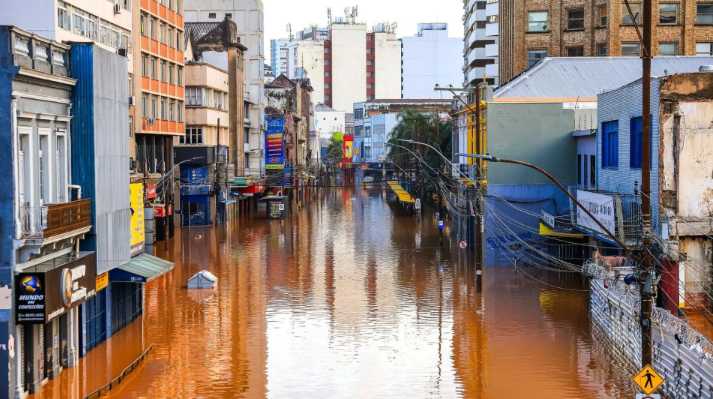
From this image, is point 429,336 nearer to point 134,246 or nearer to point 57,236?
point 134,246

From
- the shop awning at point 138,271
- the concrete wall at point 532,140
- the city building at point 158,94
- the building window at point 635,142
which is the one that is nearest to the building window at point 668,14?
the concrete wall at point 532,140

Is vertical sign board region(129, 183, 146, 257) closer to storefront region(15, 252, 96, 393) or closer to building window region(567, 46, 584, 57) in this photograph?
storefront region(15, 252, 96, 393)

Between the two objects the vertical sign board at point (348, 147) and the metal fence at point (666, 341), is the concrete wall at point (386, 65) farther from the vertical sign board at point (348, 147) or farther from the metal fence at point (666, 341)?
the metal fence at point (666, 341)

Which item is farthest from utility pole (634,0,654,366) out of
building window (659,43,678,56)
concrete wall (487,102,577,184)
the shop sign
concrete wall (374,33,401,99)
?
concrete wall (374,33,401,99)

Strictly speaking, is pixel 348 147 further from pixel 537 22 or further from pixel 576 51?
pixel 576 51

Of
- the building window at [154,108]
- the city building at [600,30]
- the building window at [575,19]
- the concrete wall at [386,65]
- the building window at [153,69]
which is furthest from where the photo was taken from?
the concrete wall at [386,65]

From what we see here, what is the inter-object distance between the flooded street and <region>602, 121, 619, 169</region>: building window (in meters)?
5.48

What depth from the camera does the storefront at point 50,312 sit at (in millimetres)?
21500

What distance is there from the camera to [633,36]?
209 feet

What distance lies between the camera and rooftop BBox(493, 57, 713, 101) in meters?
51.7

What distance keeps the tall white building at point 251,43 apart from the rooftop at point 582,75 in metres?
42.8

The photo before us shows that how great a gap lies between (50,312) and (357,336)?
11.1m

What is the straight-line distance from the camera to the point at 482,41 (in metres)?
105

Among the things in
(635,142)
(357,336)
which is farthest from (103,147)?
(635,142)
